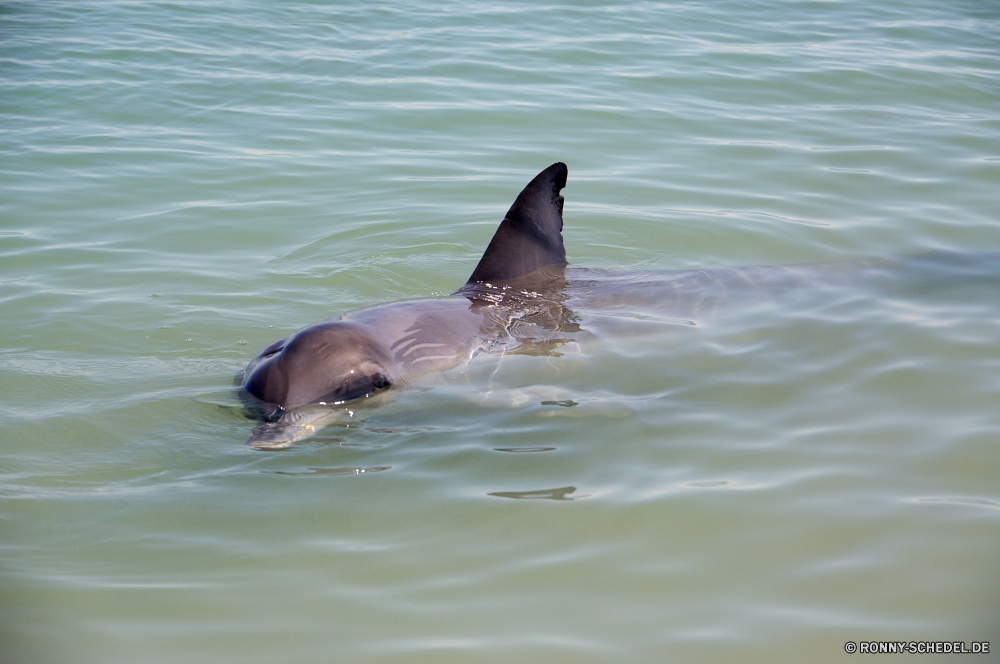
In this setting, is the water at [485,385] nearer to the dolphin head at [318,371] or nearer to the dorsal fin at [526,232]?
the dolphin head at [318,371]

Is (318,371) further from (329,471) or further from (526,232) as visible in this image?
(526,232)

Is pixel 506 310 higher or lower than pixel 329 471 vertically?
higher

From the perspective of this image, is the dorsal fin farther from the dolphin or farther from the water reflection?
the water reflection

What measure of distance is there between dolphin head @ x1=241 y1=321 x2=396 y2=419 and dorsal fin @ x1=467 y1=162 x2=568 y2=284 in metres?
1.41

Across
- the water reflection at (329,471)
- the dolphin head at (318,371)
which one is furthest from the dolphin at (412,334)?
the water reflection at (329,471)

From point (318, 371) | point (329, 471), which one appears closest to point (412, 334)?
point (318, 371)

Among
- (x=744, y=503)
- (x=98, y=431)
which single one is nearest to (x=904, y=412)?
(x=744, y=503)

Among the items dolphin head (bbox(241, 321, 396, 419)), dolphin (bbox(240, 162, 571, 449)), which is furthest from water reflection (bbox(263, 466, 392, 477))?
dolphin head (bbox(241, 321, 396, 419))

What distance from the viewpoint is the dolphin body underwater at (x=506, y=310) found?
5.00 meters

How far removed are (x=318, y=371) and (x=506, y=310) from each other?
5.14 ft

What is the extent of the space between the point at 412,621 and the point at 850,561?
180cm

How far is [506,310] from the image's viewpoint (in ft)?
20.2

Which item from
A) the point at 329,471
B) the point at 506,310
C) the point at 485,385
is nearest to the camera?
the point at 329,471

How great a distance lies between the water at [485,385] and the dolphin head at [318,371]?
0.63 feet
